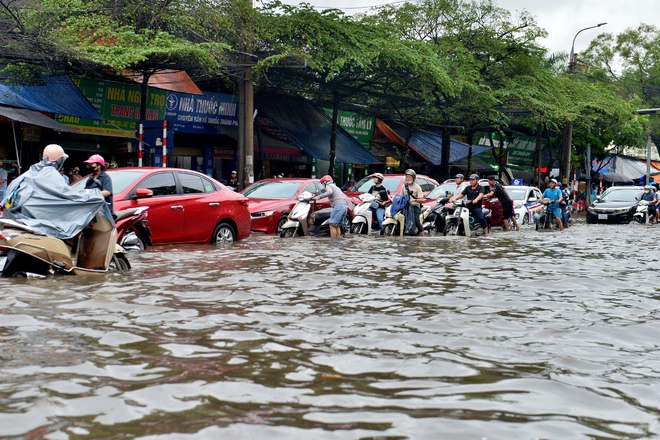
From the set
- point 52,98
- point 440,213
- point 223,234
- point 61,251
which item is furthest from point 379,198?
point 61,251

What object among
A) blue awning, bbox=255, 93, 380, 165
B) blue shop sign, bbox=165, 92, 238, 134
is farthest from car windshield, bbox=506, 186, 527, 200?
blue shop sign, bbox=165, 92, 238, 134

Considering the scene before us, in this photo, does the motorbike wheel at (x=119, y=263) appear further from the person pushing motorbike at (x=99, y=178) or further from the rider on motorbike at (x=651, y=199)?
the rider on motorbike at (x=651, y=199)

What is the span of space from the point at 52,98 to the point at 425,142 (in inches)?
924

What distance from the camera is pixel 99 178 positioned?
10.1 m

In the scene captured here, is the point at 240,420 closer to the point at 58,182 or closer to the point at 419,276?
the point at 58,182

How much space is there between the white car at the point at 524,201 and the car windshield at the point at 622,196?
3747 millimetres

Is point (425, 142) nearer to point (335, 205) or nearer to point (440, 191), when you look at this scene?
point (440, 191)

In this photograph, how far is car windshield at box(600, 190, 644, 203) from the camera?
3023 centimetres

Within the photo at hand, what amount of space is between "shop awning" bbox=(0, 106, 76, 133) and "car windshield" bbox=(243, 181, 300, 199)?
532 cm

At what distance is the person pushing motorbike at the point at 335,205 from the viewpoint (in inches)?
663

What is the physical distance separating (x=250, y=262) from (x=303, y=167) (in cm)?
2337

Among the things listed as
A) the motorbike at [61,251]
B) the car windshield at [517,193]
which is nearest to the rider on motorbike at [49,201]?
the motorbike at [61,251]

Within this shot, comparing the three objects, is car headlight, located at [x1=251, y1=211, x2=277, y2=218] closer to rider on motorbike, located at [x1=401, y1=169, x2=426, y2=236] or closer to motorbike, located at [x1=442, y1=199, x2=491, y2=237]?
rider on motorbike, located at [x1=401, y1=169, x2=426, y2=236]

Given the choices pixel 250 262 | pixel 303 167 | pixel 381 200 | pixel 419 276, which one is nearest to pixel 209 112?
pixel 303 167
